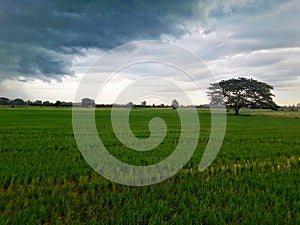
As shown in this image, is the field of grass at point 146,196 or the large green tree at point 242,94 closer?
the field of grass at point 146,196

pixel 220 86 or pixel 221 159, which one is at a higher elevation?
pixel 220 86

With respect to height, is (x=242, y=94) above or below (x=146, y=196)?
above

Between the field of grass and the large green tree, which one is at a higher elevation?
the large green tree

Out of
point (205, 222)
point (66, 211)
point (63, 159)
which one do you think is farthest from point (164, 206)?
point (63, 159)

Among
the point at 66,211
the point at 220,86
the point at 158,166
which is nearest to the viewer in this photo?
the point at 66,211

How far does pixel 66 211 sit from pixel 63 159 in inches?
154

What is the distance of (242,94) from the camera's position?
53500 mm

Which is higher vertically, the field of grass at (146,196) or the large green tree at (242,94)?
the large green tree at (242,94)

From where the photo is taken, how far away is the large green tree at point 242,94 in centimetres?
5266

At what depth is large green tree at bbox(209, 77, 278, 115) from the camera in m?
52.7

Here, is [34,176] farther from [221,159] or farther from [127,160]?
[221,159]

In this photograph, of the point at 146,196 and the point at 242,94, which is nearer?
the point at 146,196

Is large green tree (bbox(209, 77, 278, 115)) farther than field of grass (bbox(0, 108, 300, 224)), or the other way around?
large green tree (bbox(209, 77, 278, 115))

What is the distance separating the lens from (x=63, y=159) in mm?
7539
